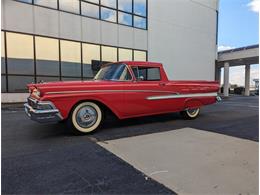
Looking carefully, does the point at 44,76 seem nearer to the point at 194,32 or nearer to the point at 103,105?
the point at 103,105

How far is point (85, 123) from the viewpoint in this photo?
5008 millimetres

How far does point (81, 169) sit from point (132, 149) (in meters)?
1.12

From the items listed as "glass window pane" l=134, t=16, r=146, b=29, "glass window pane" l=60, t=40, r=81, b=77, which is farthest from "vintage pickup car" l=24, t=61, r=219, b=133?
"glass window pane" l=134, t=16, r=146, b=29

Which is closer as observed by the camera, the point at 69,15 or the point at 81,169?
the point at 81,169

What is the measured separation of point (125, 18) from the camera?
16.3 m

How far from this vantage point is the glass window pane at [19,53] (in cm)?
1220

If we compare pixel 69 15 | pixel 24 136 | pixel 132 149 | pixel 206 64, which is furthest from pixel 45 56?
pixel 206 64

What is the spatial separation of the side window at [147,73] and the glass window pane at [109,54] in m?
9.95

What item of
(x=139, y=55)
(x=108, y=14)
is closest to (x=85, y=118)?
(x=108, y=14)


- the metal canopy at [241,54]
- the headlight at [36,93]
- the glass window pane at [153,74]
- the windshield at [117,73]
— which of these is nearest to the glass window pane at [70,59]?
the windshield at [117,73]

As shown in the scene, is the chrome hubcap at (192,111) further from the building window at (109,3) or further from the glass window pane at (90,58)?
the building window at (109,3)

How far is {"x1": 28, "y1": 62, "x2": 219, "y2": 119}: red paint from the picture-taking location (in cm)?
466

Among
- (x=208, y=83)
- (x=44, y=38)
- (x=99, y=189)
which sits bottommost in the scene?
(x=99, y=189)

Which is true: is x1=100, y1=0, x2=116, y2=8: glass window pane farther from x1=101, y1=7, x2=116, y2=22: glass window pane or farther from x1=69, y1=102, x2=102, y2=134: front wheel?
x1=69, y1=102, x2=102, y2=134: front wheel
